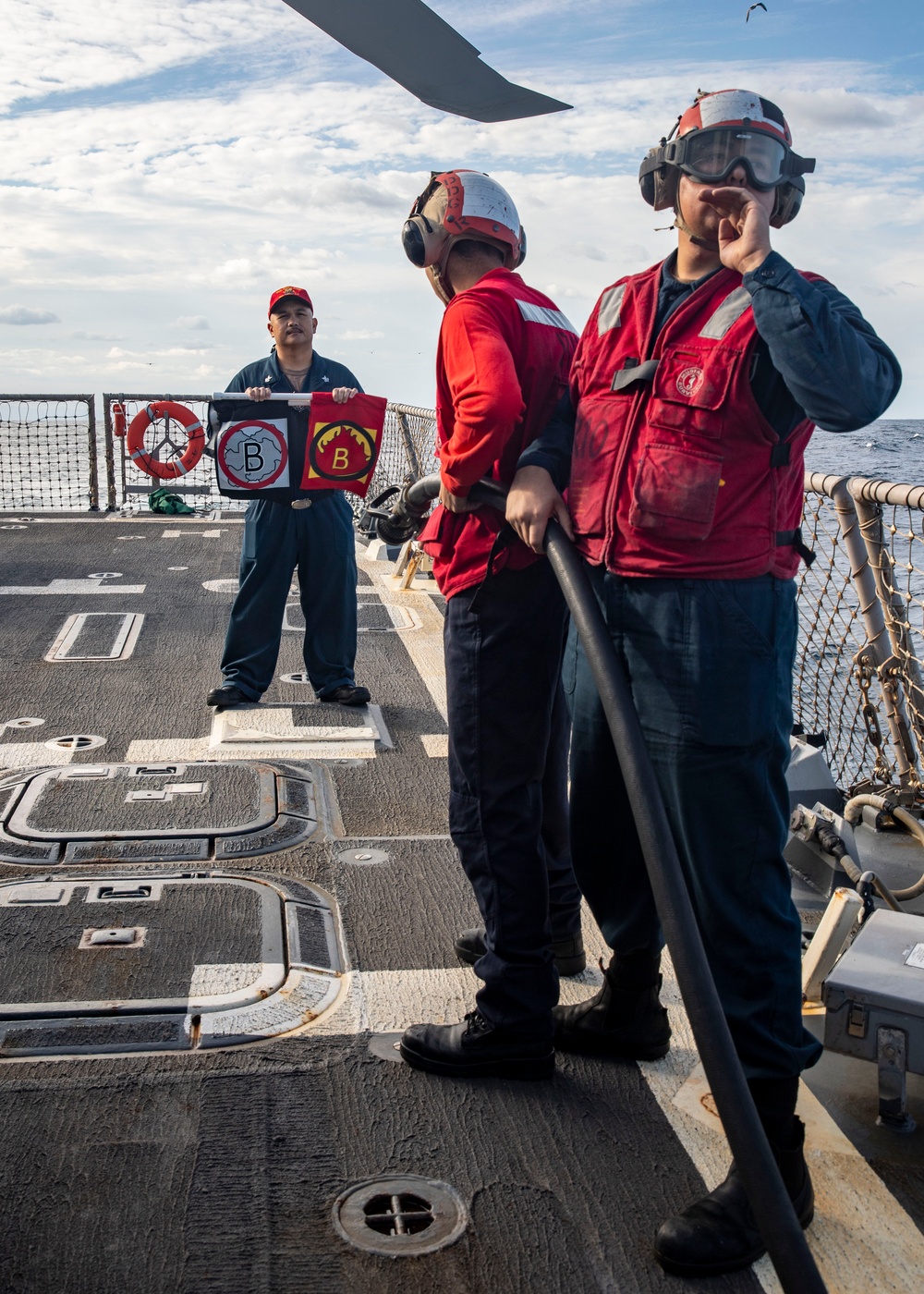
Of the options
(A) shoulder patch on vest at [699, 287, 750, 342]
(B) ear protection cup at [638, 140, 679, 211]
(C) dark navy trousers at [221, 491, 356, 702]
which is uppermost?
(B) ear protection cup at [638, 140, 679, 211]

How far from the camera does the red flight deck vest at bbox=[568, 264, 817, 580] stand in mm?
2070

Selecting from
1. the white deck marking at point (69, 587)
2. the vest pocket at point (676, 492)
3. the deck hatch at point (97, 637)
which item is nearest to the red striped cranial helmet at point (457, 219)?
the vest pocket at point (676, 492)

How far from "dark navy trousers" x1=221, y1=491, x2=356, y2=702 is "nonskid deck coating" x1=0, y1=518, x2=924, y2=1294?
2.38m

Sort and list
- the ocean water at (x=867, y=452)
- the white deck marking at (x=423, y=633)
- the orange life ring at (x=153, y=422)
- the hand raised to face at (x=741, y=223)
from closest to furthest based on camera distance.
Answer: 1. the hand raised to face at (x=741, y=223)
2. the white deck marking at (x=423, y=633)
3. the orange life ring at (x=153, y=422)
4. the ocean water at (x=867, y=452)

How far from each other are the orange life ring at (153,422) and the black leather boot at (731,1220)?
9863 millimetres

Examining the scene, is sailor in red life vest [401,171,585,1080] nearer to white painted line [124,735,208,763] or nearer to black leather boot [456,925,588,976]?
black leather boot [456,925,588,976]

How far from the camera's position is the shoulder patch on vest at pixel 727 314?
2.07 m

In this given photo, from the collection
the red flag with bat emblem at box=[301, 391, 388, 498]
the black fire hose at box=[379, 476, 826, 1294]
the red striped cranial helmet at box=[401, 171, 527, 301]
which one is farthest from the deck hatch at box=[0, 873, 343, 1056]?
the red flag with bat emblem at box=[301, 391, 388, 498]

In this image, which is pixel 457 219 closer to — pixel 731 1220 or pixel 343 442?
pixel 731 1220

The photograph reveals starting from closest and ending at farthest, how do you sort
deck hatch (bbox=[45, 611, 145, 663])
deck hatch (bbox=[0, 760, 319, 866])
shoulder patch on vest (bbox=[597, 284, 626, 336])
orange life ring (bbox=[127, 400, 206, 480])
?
shoulder patch on vest (bbox=[597, 284, 626, 336]) → deck hatch (bbox=[0, 760, 319, 866]) → deck hatch (bbox=[45, 611, 145, 663]) → orange life ring (bbox=[127, 400, 206, 480])

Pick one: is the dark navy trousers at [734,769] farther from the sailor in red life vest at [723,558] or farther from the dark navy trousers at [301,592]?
the dark navy trousers at [301,592]

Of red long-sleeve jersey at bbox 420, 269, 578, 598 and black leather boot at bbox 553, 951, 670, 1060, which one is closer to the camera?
red long-sleeve jersey at bbox 420, 269, 578, 598

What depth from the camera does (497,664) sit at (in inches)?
104

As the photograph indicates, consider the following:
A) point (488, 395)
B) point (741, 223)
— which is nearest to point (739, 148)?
point (741, 223)
